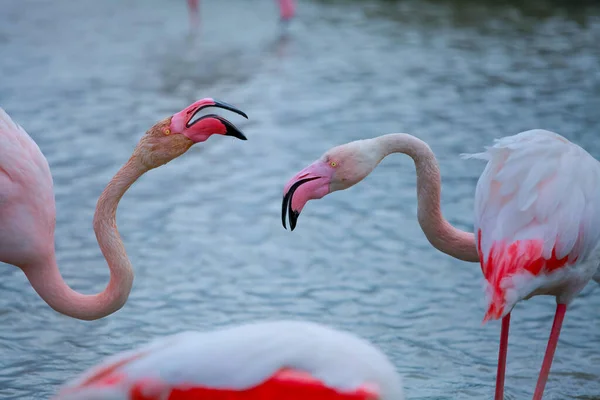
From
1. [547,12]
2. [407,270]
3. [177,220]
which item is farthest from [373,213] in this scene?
[547,12]

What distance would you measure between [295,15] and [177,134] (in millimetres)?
7579

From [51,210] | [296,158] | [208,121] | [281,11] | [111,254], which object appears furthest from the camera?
[281,11]

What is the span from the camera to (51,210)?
356cm

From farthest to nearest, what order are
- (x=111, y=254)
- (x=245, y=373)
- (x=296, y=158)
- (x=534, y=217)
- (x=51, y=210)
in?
(x=296, y=158) < (x=51, y=210) < (x=111, y=254) < (x=534, y=217) < (x=245, y=373)

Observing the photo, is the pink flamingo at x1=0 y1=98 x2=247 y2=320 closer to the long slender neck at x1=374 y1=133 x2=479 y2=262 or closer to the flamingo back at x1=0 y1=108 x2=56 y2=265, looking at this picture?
the flamingo back at x1=0 y1=108 x2=56 y2=265

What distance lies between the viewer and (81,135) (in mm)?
6762

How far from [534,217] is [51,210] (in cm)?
169

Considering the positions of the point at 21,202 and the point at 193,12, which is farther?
the point at 193,12

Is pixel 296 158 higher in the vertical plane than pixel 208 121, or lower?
lower

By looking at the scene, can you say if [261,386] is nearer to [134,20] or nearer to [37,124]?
[37,124]

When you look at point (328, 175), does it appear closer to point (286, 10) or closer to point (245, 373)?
point (245, 373)

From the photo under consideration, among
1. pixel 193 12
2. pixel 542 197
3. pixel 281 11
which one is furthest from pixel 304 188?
pixel 193 12

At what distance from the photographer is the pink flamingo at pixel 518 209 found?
3104 mm

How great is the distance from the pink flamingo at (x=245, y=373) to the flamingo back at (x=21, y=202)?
1369 millimetres
